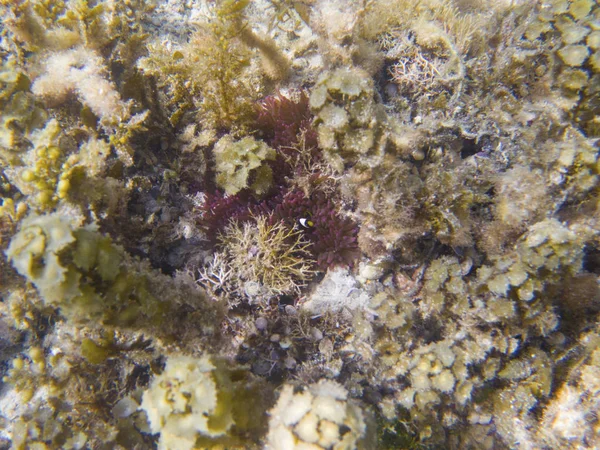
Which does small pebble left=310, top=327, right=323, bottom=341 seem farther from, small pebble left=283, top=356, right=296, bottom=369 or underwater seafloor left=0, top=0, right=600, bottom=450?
small pebble left=283, top=356, right=296, bottom=369

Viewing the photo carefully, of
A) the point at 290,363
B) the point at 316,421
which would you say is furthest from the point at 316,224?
the point at 316,421

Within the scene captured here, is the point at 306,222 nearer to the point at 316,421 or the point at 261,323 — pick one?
the point at 261,323

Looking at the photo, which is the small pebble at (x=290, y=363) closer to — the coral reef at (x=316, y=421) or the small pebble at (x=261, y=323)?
the small pebble at (x=261, y=323)

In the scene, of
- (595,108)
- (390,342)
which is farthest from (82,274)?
(595,108)

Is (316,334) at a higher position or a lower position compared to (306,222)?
lower

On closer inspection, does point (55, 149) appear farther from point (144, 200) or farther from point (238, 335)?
point (238, 335)

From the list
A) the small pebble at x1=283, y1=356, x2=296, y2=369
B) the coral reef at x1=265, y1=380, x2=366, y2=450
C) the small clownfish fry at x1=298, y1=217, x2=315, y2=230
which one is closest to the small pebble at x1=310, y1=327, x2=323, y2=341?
the small pebble at x1=283, y1=356, x2=296, y2=369

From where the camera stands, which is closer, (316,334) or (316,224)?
(316,334)

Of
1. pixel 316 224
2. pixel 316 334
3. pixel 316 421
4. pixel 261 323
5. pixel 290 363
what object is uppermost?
pixel 316 224
